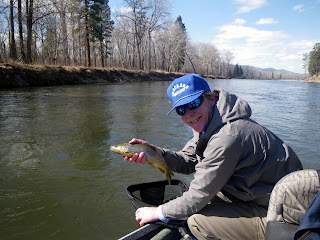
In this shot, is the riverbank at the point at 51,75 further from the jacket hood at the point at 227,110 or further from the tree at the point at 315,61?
the tree at the point at 315,61

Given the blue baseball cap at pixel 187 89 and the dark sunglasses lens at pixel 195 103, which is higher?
the blue baseball cap at pixel 187 89

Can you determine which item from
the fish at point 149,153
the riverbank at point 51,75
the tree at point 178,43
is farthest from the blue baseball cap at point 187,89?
the tree at point 178,43

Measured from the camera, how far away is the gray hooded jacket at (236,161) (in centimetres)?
178

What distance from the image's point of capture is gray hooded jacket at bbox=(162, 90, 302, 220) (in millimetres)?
1782

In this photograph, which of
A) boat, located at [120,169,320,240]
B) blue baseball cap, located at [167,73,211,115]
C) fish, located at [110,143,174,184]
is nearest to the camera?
boat, located at [120,169,320,240]

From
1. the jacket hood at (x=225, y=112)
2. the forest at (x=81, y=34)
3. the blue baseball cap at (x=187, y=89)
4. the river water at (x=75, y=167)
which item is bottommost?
the river water at (x=75, y=167)

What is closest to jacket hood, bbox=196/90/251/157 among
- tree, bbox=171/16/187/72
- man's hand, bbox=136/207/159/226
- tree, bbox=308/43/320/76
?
man's hand, bbox=136/207/159/226

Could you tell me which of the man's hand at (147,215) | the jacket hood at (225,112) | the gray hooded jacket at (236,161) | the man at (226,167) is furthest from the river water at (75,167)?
the jacket hood at (225,112)

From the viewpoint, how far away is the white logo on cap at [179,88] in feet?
6.64

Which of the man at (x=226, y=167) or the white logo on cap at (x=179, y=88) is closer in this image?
the man at (x=226, y=167)

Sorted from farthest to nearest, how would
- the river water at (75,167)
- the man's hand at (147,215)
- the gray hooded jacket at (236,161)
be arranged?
the river water at (75,167), the man's hand at (147,215), the gray hooded jacket at (236,161)

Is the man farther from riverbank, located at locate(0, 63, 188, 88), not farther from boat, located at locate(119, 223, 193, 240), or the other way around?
riverbank, located at locate(0, 63, 188, 88)

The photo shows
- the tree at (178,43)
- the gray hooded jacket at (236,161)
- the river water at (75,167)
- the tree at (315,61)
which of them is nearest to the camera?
the gray hooded jacket at (236,161)

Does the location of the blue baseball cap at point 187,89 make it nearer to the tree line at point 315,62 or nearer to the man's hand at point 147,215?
the man's hand at point 147,215
